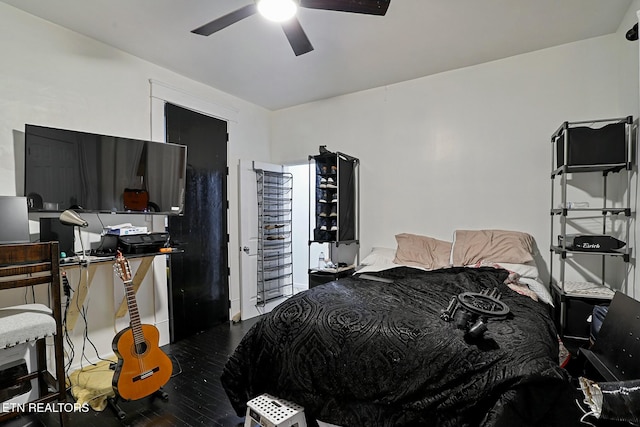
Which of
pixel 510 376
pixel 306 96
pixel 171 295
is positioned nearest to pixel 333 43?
pixel 306 96

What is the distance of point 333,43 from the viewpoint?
2.87 metres

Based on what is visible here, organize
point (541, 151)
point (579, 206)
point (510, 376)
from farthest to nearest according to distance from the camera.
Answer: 1. point (541, 151)
2. point (579, 206)
3. point (510, 376)

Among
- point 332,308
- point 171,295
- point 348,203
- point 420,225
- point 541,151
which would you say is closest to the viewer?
point 332,308

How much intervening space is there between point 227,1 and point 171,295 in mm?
2798

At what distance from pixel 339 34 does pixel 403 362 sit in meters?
2.57

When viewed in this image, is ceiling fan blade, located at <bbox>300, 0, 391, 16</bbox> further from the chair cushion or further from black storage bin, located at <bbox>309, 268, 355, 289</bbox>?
black storage bin, located at <bbox>309, 268, 355, 289</bbox>

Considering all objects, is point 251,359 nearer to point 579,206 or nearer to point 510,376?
point 510,376

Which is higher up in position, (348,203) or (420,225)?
(348,203)

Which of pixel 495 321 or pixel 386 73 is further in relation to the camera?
pixel 386 73

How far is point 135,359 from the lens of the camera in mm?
2191

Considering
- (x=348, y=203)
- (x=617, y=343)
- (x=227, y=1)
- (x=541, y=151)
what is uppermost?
(x=227, y=1)

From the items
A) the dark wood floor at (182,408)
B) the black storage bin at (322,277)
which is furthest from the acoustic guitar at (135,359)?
the black storage bin at (322,277)

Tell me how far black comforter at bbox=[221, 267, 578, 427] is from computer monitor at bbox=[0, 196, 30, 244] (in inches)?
64.8

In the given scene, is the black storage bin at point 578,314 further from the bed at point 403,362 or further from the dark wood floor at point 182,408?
the dark wood floor at point 182,408
